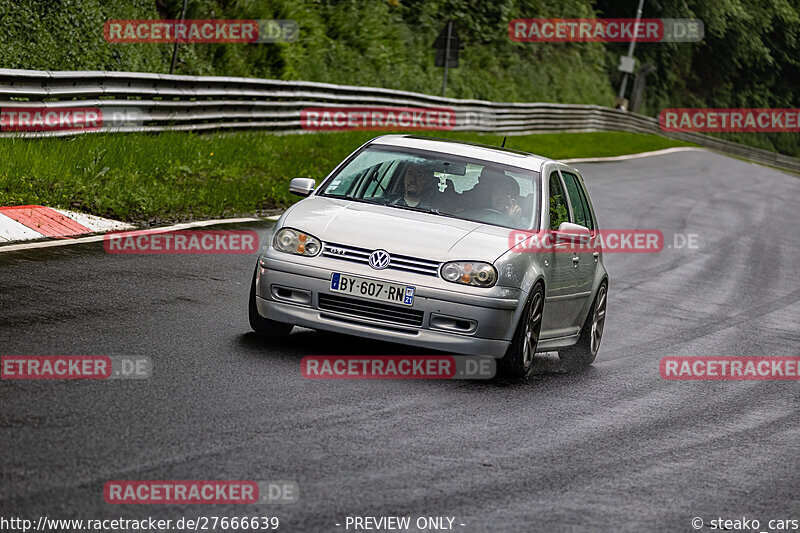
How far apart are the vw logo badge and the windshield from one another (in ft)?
3.07

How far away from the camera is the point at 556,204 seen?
31.0ft

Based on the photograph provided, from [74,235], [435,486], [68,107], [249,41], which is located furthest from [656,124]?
[435,486]

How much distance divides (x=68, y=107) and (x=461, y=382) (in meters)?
9.09

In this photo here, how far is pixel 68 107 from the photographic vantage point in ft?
51.0

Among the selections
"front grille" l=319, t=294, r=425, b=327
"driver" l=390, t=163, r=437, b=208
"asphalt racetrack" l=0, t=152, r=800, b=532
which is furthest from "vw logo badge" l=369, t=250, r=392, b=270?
"driver" l=390, t=163, r=437, b=208

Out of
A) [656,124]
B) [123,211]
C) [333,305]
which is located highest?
[333,305]

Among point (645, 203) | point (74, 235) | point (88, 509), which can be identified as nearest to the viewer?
Result: point (88, 509)

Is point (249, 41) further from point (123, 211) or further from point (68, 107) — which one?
point (123, 211)

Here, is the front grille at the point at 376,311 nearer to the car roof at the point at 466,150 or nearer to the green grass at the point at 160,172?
the car roof at the point at 466,150

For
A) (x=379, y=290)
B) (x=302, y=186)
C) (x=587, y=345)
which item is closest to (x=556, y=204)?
(x=587, y=345)

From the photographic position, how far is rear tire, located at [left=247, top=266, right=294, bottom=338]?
8.28 metres

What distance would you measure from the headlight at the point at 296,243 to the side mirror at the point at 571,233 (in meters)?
1.87

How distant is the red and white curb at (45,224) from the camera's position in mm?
10922

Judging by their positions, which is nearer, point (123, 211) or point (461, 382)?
point (461, 382)
